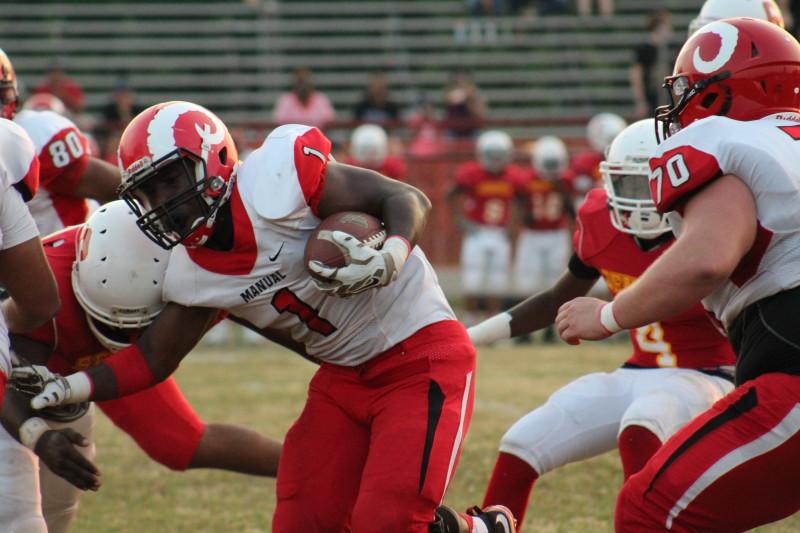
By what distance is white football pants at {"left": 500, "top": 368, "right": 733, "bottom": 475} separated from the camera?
3764 millimetres

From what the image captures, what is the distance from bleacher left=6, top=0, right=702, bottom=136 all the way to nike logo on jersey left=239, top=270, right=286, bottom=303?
453 inches

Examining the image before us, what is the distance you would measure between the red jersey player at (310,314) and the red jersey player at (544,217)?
25.9 feet

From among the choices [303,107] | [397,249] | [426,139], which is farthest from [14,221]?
[303,107]

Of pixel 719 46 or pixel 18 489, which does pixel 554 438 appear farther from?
pixel 18 489

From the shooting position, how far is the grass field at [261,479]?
15.1 feet

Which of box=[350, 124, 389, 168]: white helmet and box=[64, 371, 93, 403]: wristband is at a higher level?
box=[64, 371, 93, 403]: wristband

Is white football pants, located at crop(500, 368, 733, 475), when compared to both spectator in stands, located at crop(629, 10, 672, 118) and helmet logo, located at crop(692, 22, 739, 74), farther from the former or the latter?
spectator in stands, located at crop(629, 10, 672, 118)

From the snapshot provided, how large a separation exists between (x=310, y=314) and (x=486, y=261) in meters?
8.05

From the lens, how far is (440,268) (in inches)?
471

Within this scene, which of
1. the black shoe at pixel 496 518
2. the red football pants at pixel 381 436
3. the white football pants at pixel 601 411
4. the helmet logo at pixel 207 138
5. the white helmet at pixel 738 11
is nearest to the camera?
the red football pants at pixel 381 436

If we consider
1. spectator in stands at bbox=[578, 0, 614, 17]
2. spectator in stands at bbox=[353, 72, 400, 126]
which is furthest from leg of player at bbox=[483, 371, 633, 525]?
spectator in stands at bbox=[578, 0, 614, 17]

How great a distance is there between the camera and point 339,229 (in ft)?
10.2

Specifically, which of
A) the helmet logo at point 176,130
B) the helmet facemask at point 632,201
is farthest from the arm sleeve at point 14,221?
the helmet facemask at point 632,201

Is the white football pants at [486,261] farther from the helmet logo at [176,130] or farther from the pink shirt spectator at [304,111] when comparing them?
the helmet logo at [176,130]
